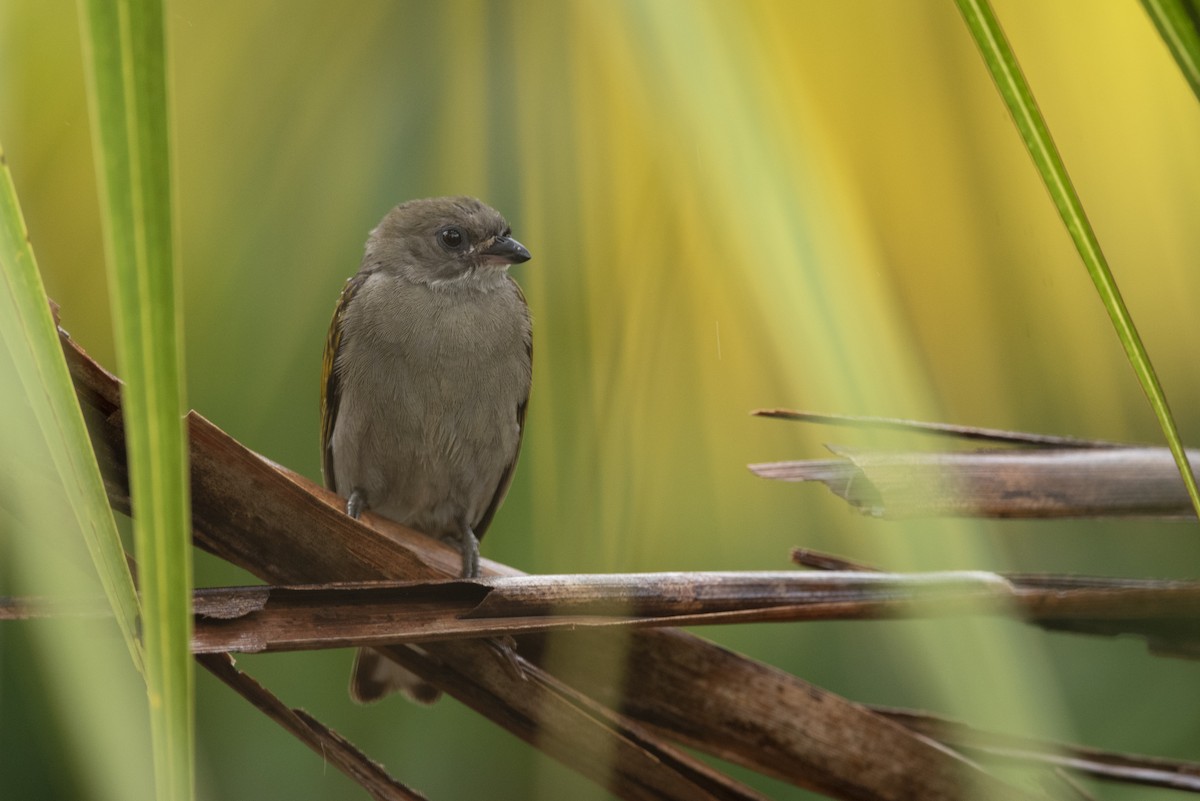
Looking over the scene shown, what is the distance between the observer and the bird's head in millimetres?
1569

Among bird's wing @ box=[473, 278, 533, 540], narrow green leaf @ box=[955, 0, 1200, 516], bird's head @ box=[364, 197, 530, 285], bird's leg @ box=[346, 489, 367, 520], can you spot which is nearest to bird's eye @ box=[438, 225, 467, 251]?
bird's head @ box=[364, 197, 530, 285]

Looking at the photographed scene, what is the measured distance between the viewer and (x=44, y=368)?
42 centimetres

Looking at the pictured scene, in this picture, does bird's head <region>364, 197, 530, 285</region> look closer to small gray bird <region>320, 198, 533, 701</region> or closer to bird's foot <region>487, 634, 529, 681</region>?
small gray bird <region>320, 198, 533, 701</region>

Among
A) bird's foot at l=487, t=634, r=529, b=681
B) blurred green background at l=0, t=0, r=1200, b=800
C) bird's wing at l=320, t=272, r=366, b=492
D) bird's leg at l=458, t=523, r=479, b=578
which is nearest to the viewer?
bird's foot at l=487, t=634, r=529, b=681

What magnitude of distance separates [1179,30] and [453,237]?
1241mm

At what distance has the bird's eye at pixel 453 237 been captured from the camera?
1.62 m

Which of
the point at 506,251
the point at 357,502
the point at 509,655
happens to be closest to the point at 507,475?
the point at 357,502

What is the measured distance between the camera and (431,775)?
4.91 feet

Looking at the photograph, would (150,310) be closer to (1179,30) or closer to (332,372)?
(1179,30)

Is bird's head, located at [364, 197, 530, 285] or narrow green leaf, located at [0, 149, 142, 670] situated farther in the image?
bird's head, located at [364, 197, 530, 285]

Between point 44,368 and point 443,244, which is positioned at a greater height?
point 443,244

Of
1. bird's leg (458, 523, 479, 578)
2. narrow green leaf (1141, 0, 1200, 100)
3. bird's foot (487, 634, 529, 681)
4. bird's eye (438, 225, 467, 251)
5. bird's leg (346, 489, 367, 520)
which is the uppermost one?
bird's eye (438, 225, 467, 251)

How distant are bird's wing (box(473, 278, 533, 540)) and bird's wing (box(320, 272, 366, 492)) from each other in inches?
9.8

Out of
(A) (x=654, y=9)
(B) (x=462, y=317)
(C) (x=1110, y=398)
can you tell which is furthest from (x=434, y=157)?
(C) (x=1110, y=398)
